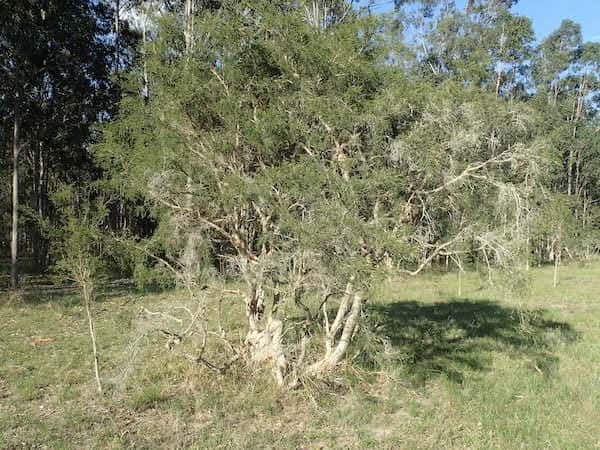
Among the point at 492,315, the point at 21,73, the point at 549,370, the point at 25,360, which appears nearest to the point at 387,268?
the point at 549,370

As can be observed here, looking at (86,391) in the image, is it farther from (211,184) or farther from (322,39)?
(322,39)

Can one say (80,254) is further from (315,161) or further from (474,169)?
(474,169)

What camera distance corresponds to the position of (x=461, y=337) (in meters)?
8.87

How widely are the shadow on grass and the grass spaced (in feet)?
0.16

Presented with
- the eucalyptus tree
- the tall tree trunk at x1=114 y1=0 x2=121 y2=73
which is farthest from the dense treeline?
the tall tree trunk at x1=114 y1=0 x2=121 y2=73

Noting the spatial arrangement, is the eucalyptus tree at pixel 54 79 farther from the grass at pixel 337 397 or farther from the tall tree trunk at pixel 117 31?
the grass at pixel 337 397

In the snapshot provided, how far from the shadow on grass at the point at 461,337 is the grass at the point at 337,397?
0.05 metres

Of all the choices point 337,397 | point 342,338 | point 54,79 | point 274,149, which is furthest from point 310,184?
point 54,79

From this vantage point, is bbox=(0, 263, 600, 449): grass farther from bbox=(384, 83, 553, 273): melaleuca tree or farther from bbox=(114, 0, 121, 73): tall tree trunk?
bbox=(114, 0, 121, 73): tall tree trunk

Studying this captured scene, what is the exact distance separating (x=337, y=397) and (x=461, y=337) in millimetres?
4291

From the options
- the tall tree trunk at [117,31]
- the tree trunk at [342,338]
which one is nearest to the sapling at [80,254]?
the tree trunk at [342,338]

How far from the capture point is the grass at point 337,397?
457cm

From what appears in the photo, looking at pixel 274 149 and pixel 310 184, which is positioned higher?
pixel 274 149

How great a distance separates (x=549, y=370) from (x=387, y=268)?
390 cm
